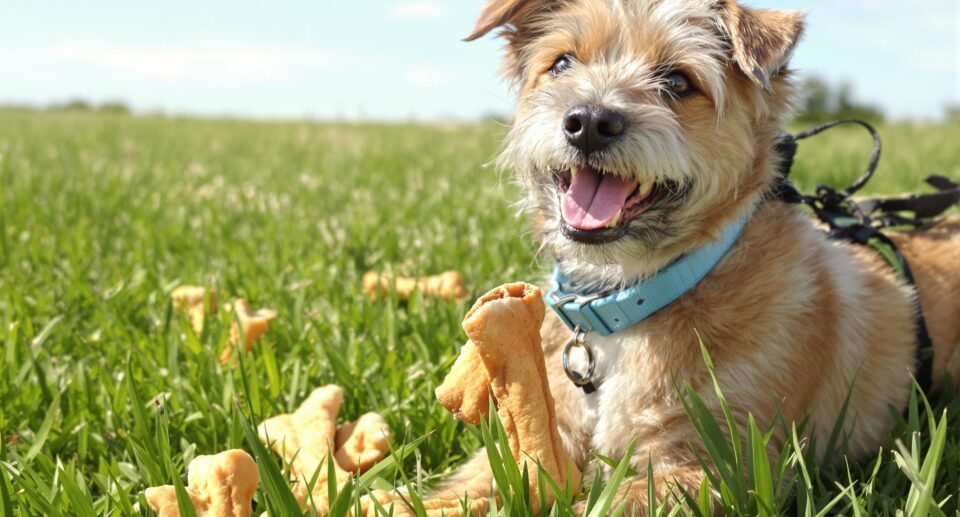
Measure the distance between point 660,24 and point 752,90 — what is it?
0.43 metres

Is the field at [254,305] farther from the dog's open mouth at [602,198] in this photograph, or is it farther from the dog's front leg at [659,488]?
the dog's open mouth at [602,198]

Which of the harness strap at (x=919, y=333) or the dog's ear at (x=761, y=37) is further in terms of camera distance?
the harness strap at (x=919, y=333)

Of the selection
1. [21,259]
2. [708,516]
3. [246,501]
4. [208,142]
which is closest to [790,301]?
[708,516]

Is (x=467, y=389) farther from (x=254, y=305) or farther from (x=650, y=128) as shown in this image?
(x=254, y=305)

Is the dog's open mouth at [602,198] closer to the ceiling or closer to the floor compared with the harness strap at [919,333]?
closer to the ceiling

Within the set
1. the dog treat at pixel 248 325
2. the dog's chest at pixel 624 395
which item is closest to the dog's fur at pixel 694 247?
the dog's chest at pixel 624 395

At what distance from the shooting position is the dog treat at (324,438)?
2.82 meters

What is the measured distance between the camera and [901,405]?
3.27m

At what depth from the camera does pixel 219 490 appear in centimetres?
233

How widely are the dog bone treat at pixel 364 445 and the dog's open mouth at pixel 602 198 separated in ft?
3.37

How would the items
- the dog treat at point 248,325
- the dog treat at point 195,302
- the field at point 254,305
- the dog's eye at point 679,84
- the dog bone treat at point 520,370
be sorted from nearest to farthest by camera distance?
the dog bone treat at point 520,370 < the field at point 254,305 < the dog's eye at point 679,84 < the dog treat at point 248,325 < the dog treat at point 195,302

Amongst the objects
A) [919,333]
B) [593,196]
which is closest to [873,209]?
[919,333]

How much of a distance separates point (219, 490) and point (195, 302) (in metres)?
2.45

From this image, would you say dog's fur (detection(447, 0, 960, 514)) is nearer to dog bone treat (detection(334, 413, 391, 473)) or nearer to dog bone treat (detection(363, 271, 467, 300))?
dog bone treat (detection(334, 413, 391, 473))
